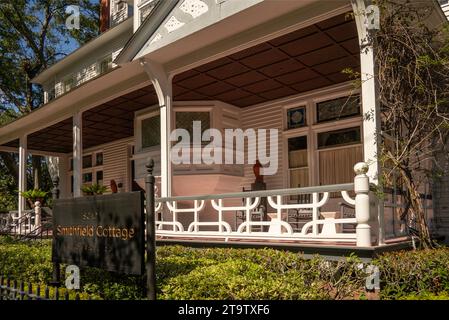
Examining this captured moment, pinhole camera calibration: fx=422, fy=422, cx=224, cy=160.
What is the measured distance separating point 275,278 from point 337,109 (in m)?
7.58

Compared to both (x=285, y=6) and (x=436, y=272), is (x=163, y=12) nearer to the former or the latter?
(x=285, y=6)

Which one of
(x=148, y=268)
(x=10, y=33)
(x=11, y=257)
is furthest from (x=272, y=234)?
(x=10, y=33)

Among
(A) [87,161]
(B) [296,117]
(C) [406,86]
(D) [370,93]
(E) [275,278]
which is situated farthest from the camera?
(A) [87,161]

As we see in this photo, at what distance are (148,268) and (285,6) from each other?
511 cm

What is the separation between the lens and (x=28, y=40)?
91.9 feet

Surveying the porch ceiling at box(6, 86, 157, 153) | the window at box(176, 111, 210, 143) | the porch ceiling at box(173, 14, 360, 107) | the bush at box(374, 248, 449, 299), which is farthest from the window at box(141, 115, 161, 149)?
the bush at box(374, 248, 449, 299)

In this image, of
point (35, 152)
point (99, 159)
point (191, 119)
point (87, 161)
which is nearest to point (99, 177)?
point (99, 159)

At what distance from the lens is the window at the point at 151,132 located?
12633 mm

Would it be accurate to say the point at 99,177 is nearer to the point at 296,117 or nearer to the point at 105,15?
the point at 105,15

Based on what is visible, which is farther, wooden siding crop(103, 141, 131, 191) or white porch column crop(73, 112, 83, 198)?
wooden siding crop(103, 141, 131, 191)

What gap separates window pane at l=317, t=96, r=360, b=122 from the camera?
1100 centimetres

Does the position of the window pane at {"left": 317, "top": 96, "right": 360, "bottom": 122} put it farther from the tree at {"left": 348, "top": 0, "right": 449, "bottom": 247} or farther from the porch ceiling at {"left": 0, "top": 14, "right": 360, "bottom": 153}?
the tree at {"left": 348, "top": 0, "right": 449, "bottom": 247}

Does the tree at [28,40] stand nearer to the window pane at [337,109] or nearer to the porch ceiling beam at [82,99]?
the porch ceiling beam at [82,99]

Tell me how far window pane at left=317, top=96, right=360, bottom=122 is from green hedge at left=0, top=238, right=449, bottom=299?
579 cm
